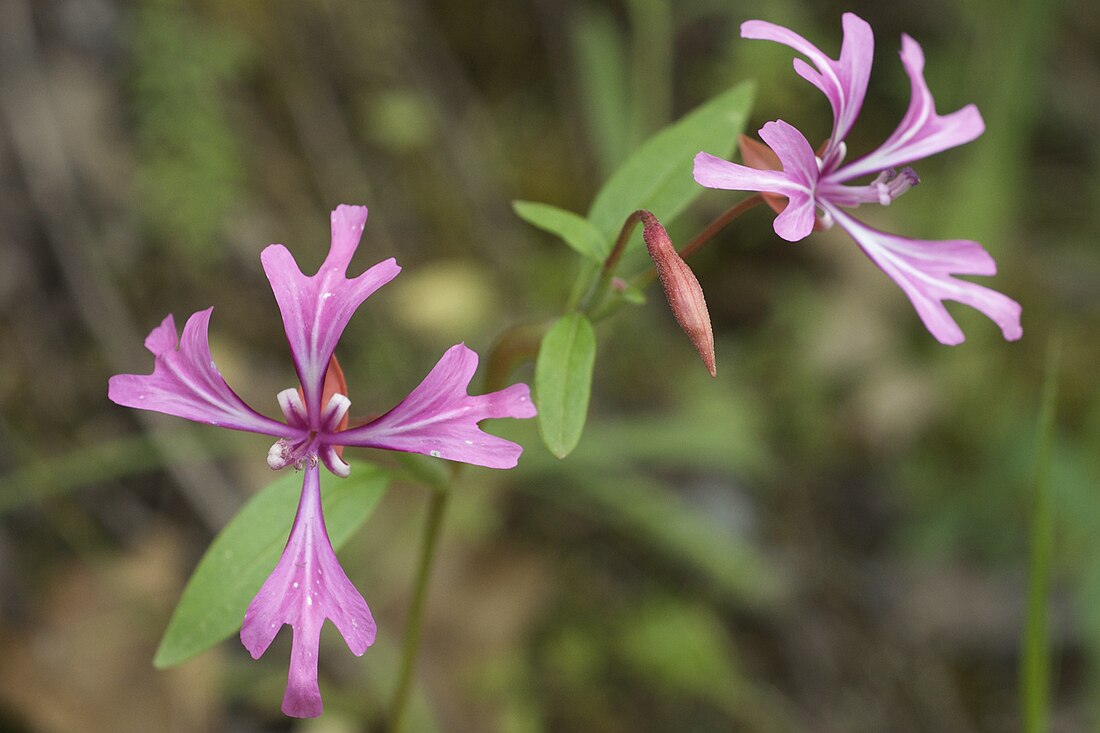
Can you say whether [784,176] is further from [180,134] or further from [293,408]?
[180,134]

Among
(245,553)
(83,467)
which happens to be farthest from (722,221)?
(83,467)

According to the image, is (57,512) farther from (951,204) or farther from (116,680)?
(951,204)

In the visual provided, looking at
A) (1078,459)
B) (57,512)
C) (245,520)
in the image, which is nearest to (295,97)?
(57,512)

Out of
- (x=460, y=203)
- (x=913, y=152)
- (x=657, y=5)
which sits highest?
(x=657, y=5)

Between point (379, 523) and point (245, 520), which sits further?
point (379, 523)

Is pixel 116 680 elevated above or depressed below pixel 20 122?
below

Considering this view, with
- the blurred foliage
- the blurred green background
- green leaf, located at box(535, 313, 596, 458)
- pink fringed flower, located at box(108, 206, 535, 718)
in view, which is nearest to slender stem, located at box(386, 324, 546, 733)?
green leaf, located at box(535, 313, 596, 458)

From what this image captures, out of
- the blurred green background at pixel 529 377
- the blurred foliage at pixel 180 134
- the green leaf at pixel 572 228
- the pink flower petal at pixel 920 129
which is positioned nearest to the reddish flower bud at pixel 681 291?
the green leaf at pixel 572 228
